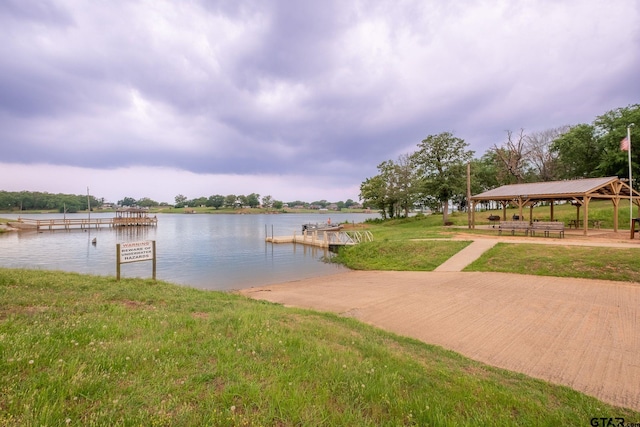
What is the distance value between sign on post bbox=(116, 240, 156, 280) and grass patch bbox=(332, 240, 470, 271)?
11615 mm

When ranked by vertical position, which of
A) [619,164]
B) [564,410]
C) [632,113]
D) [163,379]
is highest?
[632,113]

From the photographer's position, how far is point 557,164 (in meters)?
46.8

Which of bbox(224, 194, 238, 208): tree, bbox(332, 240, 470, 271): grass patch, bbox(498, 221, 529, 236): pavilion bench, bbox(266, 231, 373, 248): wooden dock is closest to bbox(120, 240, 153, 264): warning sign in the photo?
bbox(332, 240, 470, 271): grass patch

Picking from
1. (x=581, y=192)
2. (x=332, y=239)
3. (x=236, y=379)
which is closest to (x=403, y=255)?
(x=581, y=192)

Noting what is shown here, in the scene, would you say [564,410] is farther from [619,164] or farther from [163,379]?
[619,164]

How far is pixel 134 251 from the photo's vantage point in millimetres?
9547

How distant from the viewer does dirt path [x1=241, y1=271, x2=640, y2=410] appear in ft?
15.0

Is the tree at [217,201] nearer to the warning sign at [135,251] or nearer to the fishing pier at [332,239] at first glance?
the fishing pier at [332,239]

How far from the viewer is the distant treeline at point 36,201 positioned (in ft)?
384

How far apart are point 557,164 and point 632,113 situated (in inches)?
504

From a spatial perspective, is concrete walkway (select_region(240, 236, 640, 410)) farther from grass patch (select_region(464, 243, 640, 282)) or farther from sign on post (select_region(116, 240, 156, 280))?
sign on post (select_region(116, 240, 156, 280))

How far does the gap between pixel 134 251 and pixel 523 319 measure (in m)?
11.0

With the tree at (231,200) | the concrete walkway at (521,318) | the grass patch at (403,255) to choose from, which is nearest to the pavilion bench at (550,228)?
the grass patch at (403,255)

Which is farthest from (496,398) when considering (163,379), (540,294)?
(540,294)
